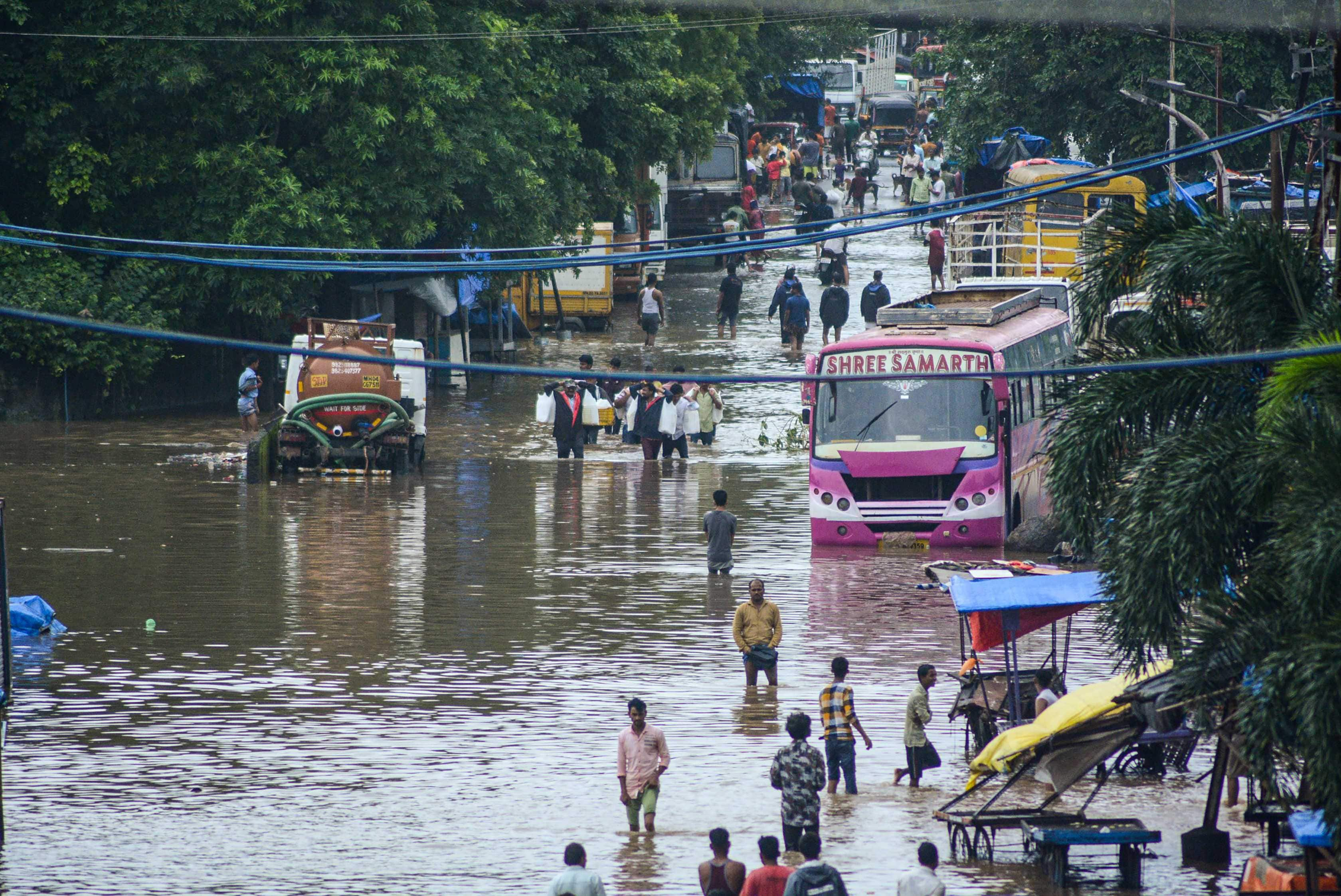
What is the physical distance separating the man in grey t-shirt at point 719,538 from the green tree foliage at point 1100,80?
784 inches

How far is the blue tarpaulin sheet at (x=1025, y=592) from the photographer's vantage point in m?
13.2

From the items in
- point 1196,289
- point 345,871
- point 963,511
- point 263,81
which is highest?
point 263,81

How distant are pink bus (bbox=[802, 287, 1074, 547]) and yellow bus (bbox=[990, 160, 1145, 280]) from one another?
11.5 meters

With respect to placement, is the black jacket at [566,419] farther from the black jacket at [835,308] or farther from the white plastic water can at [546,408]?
the black jacket at [835,308]

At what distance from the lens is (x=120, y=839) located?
1168 centimetres

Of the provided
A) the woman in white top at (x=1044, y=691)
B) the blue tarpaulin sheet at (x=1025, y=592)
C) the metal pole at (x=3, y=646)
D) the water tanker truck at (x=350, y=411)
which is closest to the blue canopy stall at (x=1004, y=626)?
the blue tarpaulin sheet at (x=1025, y=592)

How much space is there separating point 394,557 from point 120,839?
401 inches

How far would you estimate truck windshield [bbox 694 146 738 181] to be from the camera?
183 feet

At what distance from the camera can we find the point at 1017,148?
4247 cm

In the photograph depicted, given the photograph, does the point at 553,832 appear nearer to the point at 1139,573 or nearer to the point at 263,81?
the point at 1139,573

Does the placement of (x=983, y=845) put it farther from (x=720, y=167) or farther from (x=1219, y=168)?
(x=720, y=167)

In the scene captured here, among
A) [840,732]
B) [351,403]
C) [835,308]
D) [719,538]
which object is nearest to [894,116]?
[835,308]

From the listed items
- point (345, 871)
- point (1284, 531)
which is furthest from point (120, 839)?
point (1284, 531)

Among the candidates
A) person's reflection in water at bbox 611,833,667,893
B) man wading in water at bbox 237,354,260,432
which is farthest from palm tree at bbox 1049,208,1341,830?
man wading in water at bbox 237,354,260,432
